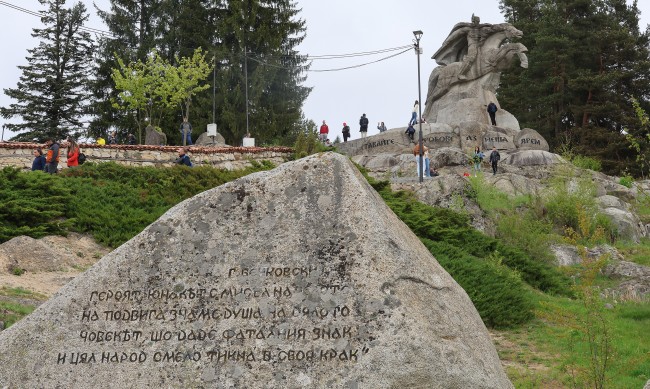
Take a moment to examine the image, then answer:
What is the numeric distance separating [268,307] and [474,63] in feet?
98.7

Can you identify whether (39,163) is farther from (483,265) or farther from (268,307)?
(268,307)

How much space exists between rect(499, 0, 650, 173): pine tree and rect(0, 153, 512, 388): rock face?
35134 millimetres

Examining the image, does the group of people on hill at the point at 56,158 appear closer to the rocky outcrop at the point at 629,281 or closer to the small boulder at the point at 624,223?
the rocky outcrop at the point at 629,281

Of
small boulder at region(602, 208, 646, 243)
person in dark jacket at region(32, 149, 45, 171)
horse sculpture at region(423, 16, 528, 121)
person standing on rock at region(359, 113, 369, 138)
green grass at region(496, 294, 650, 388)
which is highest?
horse sculpture at region(423, 16, 528, 121)

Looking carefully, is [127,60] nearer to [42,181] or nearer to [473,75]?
[473,75]

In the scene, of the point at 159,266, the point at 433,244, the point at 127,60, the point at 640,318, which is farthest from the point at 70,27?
the point at 159,266

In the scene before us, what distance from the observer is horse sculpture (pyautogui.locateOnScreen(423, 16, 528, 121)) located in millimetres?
33594

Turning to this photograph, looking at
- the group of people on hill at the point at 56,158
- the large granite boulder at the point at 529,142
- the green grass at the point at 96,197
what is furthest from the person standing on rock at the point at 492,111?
the green grass at the point at 96,197

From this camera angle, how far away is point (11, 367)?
205 inches

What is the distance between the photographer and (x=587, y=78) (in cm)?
4006

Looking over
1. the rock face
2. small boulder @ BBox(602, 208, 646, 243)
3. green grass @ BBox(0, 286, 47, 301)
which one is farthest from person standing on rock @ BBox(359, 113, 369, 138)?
the rock face

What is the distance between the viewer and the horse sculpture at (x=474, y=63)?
33594 mm

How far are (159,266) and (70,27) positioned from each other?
40.7m

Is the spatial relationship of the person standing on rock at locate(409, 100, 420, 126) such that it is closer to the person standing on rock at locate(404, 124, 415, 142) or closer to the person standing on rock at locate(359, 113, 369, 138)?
the person standing on rock at locate(404, 124, 415, 142)
